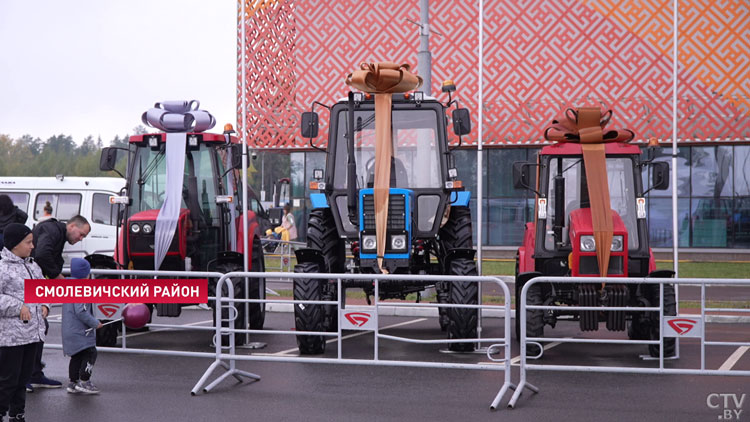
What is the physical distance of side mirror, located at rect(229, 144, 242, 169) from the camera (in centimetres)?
1299

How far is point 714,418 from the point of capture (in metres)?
7.88

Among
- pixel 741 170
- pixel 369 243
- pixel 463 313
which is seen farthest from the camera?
pixel 741 170

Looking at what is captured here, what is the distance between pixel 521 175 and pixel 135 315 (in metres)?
4.80

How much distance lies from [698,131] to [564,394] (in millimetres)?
20333

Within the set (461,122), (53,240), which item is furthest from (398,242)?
(53,240)

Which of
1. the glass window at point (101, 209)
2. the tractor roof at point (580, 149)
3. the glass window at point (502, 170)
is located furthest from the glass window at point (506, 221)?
the tractor roof at point (580, 149)

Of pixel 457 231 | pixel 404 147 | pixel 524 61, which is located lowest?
pixel 457 231

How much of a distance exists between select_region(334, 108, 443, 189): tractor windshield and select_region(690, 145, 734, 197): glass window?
67.9ft

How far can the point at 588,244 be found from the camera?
11.0 metres

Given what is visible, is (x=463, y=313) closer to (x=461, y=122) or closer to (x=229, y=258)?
(x=461, y=122)

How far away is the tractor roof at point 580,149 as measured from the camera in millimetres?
11578

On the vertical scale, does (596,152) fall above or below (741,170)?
below

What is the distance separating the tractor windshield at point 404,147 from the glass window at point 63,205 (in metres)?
11.7

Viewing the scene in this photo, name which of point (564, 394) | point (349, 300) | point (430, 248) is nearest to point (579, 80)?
point (349, 300)
